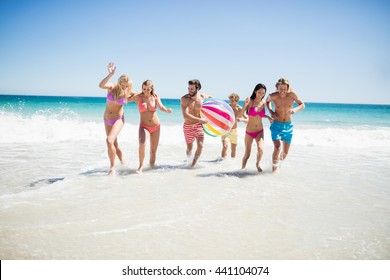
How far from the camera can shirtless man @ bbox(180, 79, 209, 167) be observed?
6.31m

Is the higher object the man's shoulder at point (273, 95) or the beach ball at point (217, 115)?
the man's shoulder at point (273, 95)

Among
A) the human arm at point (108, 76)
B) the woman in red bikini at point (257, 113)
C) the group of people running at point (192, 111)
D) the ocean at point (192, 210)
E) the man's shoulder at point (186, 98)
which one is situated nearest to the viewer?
the ocean at point (192, 210)

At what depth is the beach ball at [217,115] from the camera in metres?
6.30

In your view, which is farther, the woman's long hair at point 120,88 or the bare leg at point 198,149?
the bare leg at point 198,149

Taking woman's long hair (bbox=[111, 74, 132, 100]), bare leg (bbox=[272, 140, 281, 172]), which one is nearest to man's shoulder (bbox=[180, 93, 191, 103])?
woman's long hair (bbox=[111, 74, 132, 100])

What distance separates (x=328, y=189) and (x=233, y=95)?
126 inches

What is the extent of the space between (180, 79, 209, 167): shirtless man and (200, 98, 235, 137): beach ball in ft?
0.45

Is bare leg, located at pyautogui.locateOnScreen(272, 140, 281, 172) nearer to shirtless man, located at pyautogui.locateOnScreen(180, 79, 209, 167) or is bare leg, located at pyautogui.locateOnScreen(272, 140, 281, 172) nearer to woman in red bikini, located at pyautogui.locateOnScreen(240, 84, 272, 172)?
woman in red bikini, located at pyautogui.locateOnScreen(240, 84, 272, 172)

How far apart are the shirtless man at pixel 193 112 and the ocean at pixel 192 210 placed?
2.43 feet

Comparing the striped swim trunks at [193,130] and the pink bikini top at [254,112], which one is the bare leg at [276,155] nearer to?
the pink bikini top at [254,112]

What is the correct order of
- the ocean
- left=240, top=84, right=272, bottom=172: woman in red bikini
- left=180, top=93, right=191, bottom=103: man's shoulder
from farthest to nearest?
left=180, top=93, right=191, bottom=103: man's shoulder < left=240, top=84, right=272, bottom=172: woman in red bikini < the ocean

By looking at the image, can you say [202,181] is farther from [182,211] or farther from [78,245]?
[78,245]

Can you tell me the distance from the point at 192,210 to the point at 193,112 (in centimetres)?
296

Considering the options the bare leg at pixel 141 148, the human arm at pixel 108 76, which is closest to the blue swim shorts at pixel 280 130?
the bare leg at pixel 141 148
